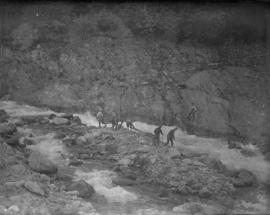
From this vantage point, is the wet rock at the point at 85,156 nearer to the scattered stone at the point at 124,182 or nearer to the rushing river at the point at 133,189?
the rushing river at the point at 133,189

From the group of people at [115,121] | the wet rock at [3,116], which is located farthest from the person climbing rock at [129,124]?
the wet rock at [3,116]

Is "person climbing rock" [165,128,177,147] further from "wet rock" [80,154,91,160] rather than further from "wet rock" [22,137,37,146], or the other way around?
"wet rock" [22,137,37,146]

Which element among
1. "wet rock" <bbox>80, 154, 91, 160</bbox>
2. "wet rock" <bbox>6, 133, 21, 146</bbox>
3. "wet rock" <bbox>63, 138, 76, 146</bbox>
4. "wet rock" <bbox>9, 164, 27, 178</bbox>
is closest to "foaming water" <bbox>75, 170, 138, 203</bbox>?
"wet rock" <bbox>80, 154, 91, 160</bbox>

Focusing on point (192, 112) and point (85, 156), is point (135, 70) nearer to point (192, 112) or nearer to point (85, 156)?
point (192, 112)

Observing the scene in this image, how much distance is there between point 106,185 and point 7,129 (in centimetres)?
153

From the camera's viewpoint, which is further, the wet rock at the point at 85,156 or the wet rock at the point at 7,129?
the wet rock at the point at 7,129

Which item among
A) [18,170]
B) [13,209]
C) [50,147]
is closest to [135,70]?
[50,147]

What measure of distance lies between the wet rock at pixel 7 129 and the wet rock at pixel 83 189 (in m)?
1.20

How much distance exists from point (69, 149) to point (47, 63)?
1.31 meters

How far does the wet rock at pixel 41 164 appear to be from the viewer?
553 centimetres

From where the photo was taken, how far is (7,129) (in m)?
5.99

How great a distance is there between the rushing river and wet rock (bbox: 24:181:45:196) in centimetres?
45

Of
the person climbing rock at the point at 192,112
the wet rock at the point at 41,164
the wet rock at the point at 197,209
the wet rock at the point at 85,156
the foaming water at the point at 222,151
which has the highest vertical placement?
the person climbing rock at the point at 192,112

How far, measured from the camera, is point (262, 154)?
559 centimetres
